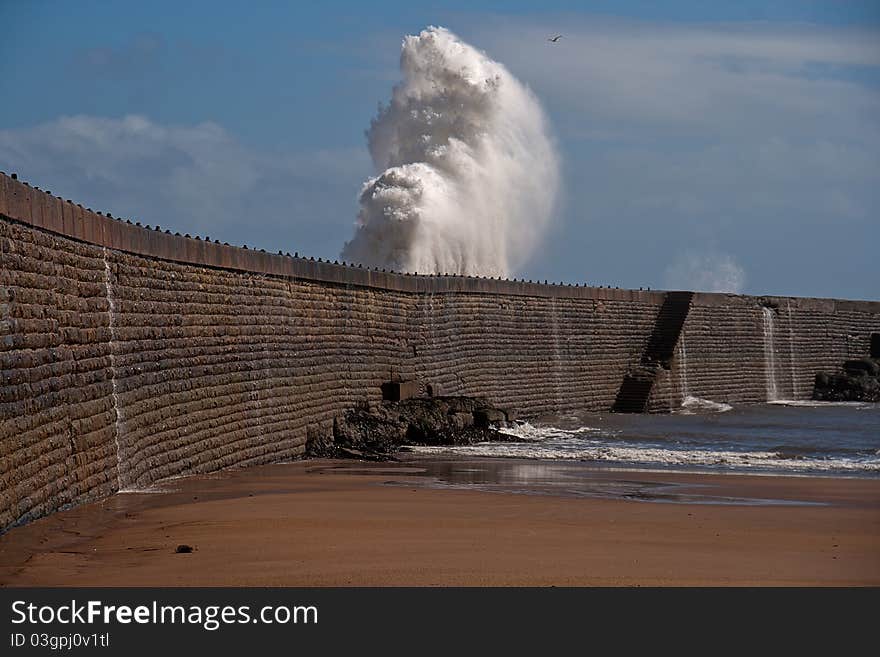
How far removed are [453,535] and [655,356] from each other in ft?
93.4

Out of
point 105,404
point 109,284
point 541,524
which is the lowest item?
point 541,524

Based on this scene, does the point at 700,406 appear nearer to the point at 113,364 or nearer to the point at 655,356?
the point at 655,356

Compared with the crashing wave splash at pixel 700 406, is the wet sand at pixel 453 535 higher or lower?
lower

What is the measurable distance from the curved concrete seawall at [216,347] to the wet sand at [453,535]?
2.02ft

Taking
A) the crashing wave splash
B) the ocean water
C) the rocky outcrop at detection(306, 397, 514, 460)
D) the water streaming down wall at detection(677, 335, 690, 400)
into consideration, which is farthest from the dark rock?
the rocky outcrop at detection(306, 397, 514, 460)

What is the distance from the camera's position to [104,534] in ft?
38.2

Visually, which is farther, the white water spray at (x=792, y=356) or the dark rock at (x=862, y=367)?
the dark rock at (x=862, y=367)

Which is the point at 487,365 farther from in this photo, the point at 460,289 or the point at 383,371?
the point at 383,371

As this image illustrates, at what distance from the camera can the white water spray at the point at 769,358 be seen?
146 feet

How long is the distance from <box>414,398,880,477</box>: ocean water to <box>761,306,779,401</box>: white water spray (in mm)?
4709

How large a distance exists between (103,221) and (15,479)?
13.1 feet

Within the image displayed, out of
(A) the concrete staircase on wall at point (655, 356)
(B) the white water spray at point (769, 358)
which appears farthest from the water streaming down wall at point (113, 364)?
(B) the white water spray at point (769, 358)

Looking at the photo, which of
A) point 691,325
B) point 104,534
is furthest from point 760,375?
point 104,534

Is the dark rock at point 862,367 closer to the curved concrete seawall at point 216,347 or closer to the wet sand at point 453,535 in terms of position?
the curved concrete seawall at point 216,347
